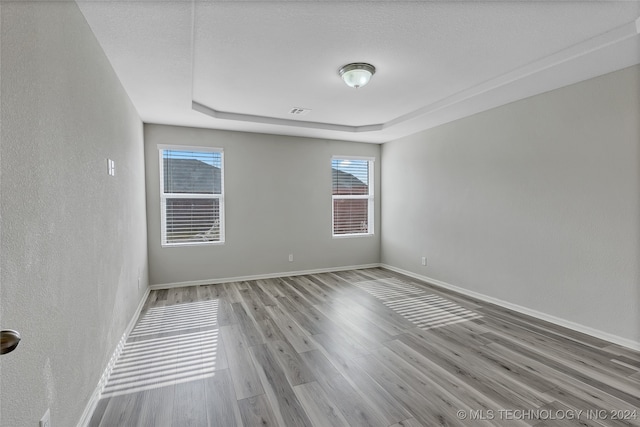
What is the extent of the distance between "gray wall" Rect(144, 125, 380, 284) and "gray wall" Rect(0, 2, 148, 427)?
2056mm

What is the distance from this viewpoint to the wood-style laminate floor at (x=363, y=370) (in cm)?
177

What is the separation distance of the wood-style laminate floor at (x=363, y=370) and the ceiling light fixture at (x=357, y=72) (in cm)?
237

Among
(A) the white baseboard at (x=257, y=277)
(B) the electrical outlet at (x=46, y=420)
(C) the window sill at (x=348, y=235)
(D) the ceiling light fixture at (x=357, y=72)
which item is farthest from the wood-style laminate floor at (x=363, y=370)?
(D) the ceiling light fixture at (x=357, y=72)

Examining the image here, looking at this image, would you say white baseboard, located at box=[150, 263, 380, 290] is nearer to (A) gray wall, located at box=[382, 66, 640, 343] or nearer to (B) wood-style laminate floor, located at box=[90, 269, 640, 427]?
(B) wood-style laminate floor, located at box=[90, 269, 640, 427]

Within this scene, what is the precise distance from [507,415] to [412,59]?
8.67 feet

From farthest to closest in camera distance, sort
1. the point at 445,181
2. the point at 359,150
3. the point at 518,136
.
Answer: the point at 359,150 < the point at 445,181 < the point at 518,136

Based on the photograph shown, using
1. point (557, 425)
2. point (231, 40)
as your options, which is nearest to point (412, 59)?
point (231, 40)

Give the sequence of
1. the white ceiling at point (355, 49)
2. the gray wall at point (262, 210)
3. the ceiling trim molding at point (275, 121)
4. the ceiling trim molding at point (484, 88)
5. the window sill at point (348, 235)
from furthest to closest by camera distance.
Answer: the window sill at point (348, 235)
the gray wall at point (262, 210)
the ceiling trim molding at point (275, 121)
the ceiling trim molding at point (484, 88)
the white ceiling at point (355, 49)

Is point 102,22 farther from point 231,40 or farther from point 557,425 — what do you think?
point 557,425

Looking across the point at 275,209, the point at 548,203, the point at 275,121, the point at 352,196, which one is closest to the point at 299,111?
the point at 275,121

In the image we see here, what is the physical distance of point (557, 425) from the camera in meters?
1.68

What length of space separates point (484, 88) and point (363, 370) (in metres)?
2.94

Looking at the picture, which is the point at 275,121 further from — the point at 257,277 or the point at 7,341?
the point at 7,341

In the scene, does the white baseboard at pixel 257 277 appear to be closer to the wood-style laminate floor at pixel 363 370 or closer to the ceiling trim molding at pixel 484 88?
the wood-style laminate floor at pixel 363 370
